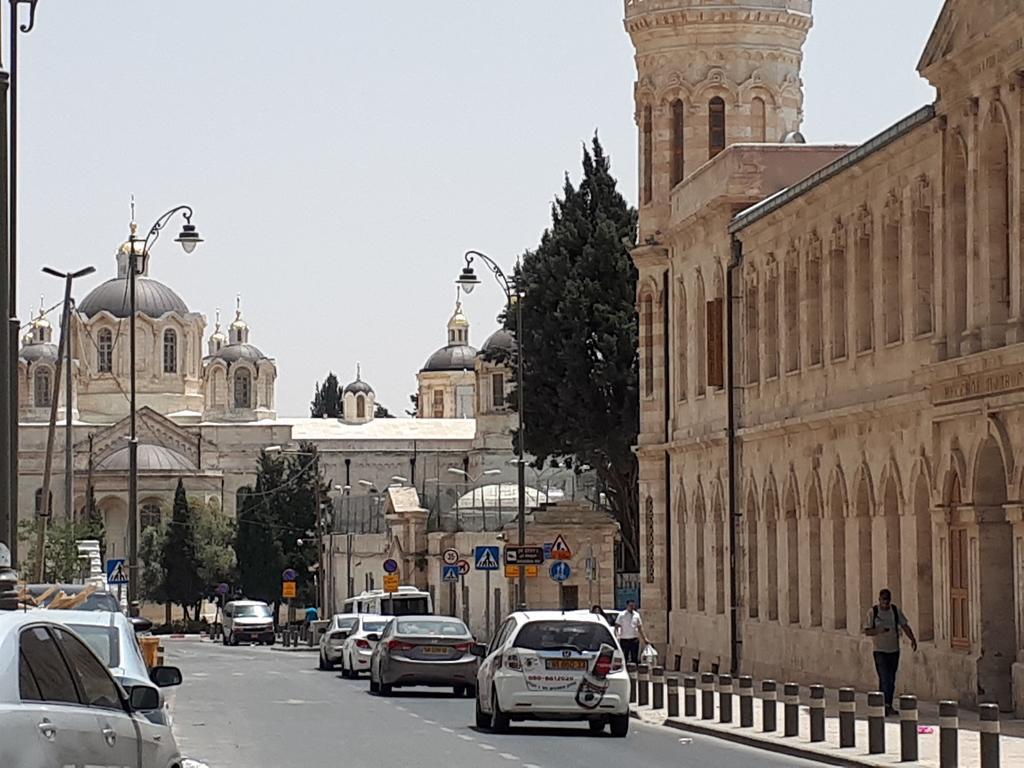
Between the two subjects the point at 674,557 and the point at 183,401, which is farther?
the point at 183,401

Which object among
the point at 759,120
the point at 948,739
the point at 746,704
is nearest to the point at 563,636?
the point at 746,704

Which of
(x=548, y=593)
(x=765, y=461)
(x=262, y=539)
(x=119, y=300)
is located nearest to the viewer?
(x=765, y=461)

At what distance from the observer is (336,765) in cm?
2461

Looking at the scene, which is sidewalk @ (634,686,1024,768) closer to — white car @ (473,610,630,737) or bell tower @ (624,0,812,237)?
white car @ (473,610,630,737)

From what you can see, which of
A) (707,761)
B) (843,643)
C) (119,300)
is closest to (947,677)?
(843,643)

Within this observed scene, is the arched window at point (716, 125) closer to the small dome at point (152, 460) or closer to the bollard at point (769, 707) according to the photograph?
the bollard at point (769, 707)

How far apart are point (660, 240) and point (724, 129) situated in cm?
354

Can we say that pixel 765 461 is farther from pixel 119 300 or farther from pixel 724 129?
pixel 119 300

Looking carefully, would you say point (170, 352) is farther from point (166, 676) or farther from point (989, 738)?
point (166, 676)

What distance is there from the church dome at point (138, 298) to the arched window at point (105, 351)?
1502 millimetres

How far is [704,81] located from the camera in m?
59.8

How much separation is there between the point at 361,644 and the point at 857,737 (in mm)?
24160

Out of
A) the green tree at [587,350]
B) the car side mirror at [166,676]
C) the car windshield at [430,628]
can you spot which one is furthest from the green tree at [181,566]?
the car side mirror at [166,676]

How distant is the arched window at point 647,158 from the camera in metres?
60.4
